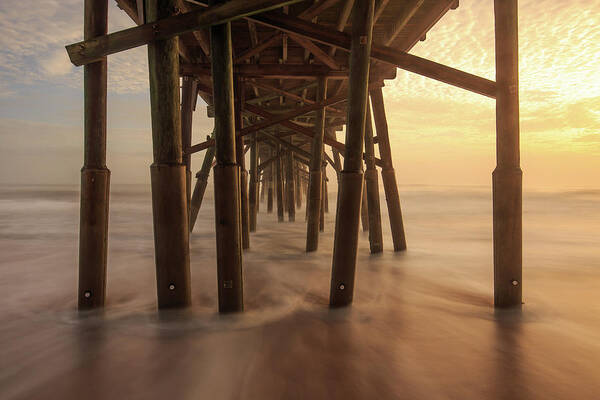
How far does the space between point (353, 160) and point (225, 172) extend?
934 mm

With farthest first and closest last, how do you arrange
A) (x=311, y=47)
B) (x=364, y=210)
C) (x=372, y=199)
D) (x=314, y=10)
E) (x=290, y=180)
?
1. (x=290, y=180)
2. (x=364, y=210)
3. (x=372, y=199)
4. (x=311, y=47)
5. (x=314, y=10)

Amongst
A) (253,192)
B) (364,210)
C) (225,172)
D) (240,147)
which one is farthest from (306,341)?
(253,192)

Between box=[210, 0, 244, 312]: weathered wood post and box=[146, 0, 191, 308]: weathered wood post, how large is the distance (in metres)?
0.26

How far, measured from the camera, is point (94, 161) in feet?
8.64

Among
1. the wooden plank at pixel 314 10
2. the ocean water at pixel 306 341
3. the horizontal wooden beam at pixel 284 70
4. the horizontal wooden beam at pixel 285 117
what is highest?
the wooden plank at pixel 314 10

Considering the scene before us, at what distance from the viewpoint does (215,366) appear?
199 centimetres

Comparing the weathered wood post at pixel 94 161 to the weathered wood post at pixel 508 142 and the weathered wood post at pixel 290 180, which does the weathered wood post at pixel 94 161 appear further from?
the weathered wood post at pixel 290 180

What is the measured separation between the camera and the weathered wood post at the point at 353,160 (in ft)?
8.40

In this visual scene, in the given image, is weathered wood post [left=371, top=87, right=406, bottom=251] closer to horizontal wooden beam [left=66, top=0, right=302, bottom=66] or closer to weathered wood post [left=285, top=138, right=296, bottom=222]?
horizontal wooden beam [left=66, top=0, right=302, bottom=66]

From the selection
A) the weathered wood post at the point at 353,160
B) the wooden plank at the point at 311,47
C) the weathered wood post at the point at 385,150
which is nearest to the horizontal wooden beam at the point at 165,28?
the weathered wood post at the point at 353,160

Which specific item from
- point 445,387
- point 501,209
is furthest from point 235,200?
point 501,209

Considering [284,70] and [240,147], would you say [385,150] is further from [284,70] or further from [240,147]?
[240,147]

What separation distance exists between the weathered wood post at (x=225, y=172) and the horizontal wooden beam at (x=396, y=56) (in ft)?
1.36

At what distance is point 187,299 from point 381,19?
3970 mm
